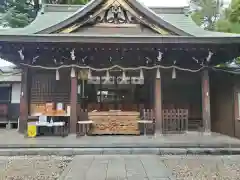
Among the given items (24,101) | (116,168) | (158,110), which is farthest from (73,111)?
(116,168)

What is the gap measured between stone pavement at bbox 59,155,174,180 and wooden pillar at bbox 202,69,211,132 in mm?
3097

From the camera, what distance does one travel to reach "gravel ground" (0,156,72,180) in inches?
191

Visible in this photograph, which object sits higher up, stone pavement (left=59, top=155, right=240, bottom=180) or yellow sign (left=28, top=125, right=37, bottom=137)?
yellow sign (left=28, top=125, right=37, bottom=137)

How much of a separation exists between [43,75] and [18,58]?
1.28 metres

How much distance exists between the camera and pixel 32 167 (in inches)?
221

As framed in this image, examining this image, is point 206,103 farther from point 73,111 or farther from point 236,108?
point 73,111

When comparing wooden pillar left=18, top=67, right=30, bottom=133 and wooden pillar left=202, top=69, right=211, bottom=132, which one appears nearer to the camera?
wooden pillar left=202, top=69, right=211, bottom=132

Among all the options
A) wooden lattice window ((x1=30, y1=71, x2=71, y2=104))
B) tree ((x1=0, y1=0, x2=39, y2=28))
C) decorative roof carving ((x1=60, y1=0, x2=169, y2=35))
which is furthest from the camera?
tree ((x1=0, y1=0, x2=39, y2=28))

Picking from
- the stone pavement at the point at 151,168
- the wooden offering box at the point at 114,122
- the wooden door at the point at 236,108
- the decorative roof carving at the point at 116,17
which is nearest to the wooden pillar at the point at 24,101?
the wooden offering box at the point at 114,122

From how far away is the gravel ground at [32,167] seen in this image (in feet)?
16.0

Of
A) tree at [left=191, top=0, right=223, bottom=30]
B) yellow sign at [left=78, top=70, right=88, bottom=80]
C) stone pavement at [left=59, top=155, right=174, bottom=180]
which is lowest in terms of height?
stone pavement at [left=59, top=155, right=174, bottom=180]

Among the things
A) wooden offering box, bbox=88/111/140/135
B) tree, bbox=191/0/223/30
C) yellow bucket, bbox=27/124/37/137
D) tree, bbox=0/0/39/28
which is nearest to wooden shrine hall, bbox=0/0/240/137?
wooden offering box, bbox=88/111/140/135

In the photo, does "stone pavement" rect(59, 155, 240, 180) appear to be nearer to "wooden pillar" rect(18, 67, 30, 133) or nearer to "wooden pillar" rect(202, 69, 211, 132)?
"wooden pillar" rect(202, 69, 211, 132)

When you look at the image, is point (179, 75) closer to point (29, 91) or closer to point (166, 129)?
point (166, 129)
